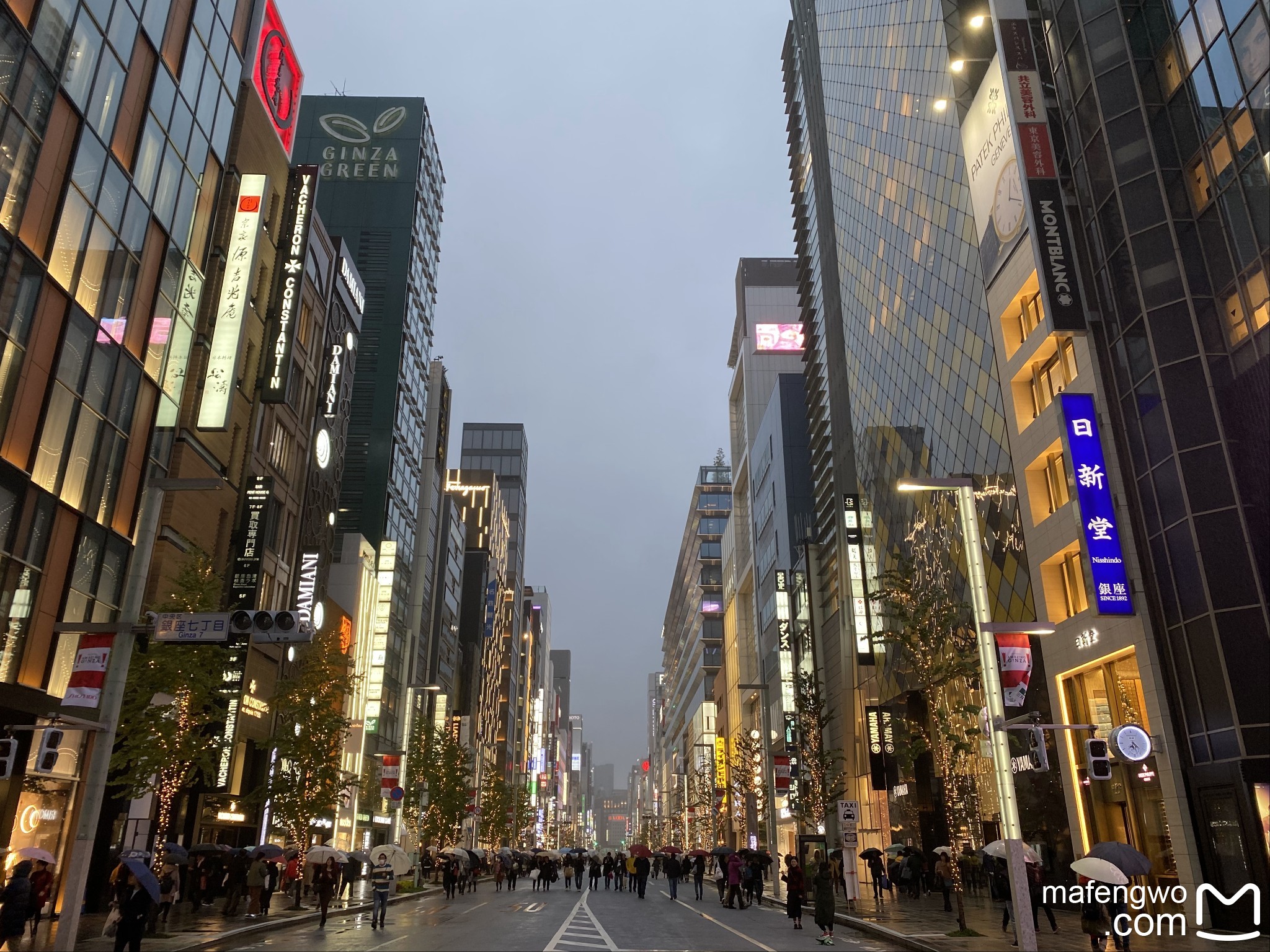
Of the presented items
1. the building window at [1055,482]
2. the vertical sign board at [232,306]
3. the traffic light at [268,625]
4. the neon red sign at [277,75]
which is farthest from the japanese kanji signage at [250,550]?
the building window at [1055,482]

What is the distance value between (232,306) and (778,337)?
84.8m

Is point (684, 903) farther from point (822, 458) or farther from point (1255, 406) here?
point (822, 458)

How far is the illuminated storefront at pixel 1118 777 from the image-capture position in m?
27.2

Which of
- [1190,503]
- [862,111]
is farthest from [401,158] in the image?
[1190,503]

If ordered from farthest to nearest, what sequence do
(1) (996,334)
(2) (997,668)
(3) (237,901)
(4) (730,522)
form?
(4) (730,522)
(1) (996,334)
(3) (237,901)
(2) (997,668)

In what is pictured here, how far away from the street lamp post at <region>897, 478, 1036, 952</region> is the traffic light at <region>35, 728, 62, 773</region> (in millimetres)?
17223

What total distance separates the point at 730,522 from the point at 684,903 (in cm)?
8801

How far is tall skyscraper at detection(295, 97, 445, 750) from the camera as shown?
7575 cm

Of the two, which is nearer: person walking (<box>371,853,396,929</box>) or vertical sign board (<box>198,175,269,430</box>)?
person walking (<box>371,853,396,929</box>)

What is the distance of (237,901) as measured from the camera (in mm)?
30219

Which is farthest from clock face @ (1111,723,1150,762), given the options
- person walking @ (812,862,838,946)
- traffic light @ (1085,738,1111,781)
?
person walking @ (812,862,838,946)

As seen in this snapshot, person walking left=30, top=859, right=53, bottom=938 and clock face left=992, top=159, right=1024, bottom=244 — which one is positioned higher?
clock face left=992, top=159, right=1024, bottom=244

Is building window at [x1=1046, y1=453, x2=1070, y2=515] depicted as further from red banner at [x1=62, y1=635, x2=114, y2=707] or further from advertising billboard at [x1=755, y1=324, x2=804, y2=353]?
advertising billboard at [x1=755, y1=324, x2=804, y2=353]

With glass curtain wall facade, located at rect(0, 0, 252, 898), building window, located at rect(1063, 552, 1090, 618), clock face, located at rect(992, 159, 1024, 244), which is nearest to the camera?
glass curtain wall facade, located at rect(0, 0, 252, 898)
